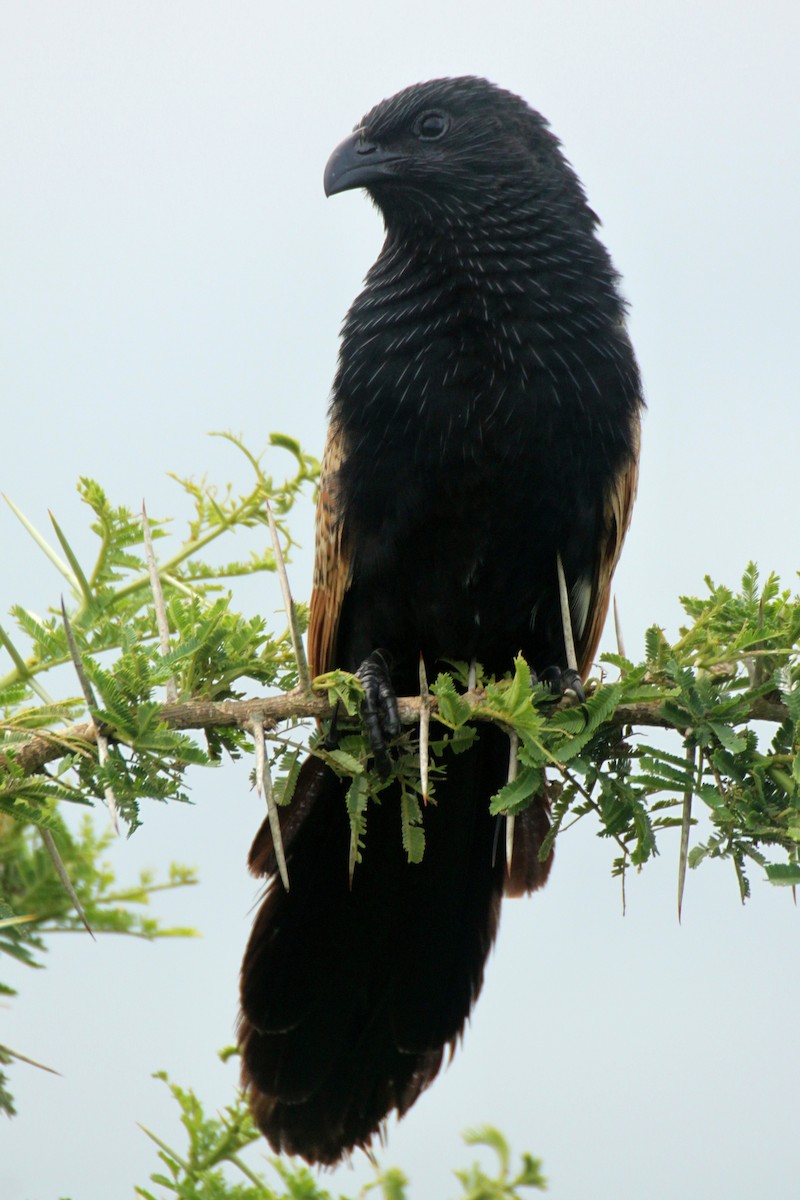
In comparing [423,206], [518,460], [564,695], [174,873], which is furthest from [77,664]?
[423,206]

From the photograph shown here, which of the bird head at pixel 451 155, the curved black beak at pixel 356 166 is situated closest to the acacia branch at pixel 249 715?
the bird head at pixel 451 155

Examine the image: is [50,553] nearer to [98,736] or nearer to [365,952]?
[98,736]

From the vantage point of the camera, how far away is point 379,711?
256cm

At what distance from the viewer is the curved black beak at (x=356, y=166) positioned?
3.45 m

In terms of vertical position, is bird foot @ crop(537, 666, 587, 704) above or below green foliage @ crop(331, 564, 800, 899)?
above

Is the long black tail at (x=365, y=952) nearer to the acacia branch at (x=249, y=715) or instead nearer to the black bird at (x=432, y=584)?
the black bird at (x=432, y=584)

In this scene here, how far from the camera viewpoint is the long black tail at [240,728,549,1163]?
278 centimetres

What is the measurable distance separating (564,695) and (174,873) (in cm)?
83

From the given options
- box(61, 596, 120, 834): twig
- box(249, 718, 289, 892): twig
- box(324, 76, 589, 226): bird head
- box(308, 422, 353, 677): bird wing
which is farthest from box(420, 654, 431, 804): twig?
box(324, 76, 589, 226): bird head

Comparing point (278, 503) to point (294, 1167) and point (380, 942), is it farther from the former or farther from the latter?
point (294, 1167)

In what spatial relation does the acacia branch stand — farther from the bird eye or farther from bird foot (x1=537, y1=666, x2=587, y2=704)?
the bird eye

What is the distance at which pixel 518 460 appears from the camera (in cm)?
288

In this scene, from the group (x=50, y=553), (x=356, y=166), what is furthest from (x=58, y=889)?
(x=356, y=166)

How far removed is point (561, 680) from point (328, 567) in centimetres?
62
